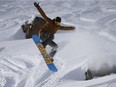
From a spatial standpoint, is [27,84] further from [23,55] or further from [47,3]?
[47,3]

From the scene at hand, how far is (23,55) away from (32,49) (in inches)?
31.5

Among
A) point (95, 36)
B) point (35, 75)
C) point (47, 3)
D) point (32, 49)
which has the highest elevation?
point (35, 75)

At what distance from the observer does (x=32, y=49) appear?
37.6ft

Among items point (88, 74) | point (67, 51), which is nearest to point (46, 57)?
point (88, 74)

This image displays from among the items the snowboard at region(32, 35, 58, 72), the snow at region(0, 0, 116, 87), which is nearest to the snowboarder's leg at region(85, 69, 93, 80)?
the snow at region(0, 0, 116, 87)

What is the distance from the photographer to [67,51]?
36.9ft

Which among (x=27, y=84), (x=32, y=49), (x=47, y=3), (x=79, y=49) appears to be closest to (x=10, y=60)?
(x=32, y=49)

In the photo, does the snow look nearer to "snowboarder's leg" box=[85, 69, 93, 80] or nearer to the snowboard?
"snowboarder's leg" box=[85, 69, 93, 80]

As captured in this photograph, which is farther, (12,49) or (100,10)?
(100,10)

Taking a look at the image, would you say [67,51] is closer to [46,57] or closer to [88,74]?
[46,57]

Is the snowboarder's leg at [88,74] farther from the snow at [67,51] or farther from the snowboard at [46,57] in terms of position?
the snowboard at [46,57]

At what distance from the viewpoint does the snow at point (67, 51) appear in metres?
8.62

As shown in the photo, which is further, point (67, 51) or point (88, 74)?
point (67, 51)

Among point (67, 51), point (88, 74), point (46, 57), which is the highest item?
point (46, 57)
